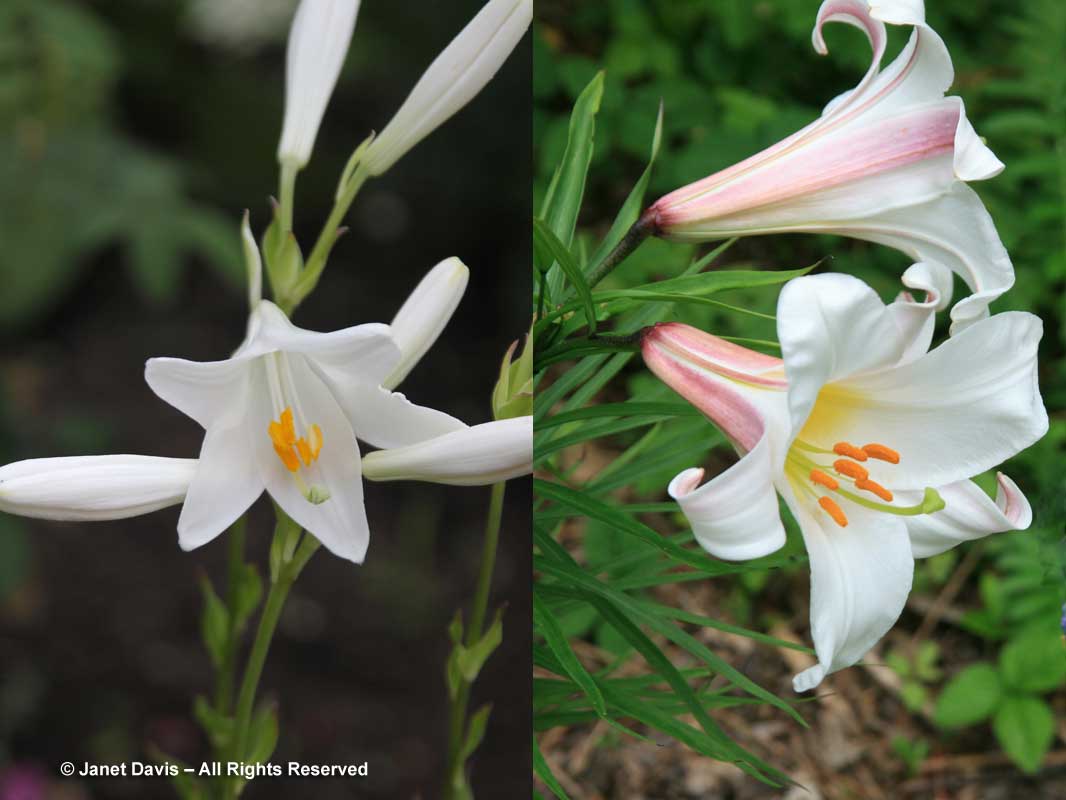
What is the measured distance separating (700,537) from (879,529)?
0.10m

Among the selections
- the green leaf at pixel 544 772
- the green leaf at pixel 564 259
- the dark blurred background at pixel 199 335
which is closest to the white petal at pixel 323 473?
the green leaf at pixel 564 259

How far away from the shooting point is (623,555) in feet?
2.51

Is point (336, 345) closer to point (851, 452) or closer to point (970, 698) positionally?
point (851, 452)

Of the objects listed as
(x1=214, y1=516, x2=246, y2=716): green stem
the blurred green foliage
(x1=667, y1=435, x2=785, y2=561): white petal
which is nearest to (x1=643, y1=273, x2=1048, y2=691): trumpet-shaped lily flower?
(x1=667, y1=435, x2=785, y2=561): white petal

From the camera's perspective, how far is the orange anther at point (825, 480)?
0.47 m

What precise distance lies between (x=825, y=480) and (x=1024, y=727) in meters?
0.65

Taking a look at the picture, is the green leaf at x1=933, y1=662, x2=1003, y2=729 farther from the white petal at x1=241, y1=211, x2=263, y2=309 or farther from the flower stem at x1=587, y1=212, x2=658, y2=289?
the white petal at x1=241, y1=211, x2=263, y2=309

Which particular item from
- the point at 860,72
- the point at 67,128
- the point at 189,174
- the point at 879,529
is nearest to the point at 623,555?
the point at 879,529

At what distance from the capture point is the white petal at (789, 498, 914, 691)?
45cm

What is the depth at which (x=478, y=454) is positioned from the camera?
1.40 ft

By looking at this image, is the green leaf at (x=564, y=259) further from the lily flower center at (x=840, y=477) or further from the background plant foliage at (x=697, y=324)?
the lily flower center at (x=840, y=477)


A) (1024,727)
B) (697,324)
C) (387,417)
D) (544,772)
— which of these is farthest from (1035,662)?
(387,417)

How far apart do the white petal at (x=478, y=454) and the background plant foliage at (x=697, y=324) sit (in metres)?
0.08

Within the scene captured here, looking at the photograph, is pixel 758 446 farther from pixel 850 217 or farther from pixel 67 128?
pixel 67 128
